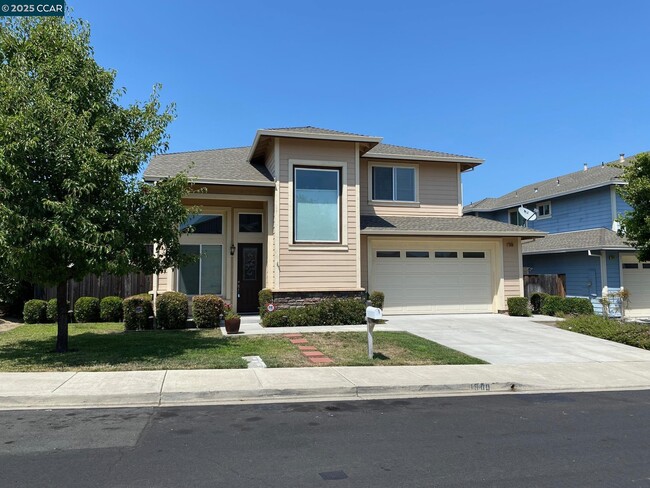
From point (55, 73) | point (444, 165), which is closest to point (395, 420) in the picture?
point (55, 73)

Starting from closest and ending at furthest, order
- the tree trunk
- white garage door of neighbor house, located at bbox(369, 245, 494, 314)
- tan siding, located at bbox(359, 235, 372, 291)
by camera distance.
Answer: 1. the tree trunk
2. tan siding, located at bbox(359, 235, 372, 291)
3. white garage door of neighbor house, located at bbox(369, 245, 494, 314)

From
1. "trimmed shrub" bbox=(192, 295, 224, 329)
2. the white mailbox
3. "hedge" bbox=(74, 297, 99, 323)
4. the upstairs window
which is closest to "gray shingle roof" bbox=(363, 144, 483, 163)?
the upstairs window

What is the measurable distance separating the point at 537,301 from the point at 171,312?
13.6 metres

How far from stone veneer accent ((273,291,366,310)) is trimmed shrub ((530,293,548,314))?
26.0 ft

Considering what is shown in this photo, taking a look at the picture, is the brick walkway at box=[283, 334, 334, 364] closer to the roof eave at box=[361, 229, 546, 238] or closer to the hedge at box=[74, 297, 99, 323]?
the roof eave at box=[361, 229, 546, 238]

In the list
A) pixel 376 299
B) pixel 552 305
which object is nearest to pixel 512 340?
pixel 376 299

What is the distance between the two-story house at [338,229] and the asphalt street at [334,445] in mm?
8613

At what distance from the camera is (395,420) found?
21.9 ft

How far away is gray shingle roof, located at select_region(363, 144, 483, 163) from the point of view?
19.2 metres

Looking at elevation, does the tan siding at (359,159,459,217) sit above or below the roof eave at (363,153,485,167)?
below

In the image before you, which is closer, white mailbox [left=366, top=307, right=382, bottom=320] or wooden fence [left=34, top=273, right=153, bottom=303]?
white mailbox [left=366, top=307, right=382, bottom=320]

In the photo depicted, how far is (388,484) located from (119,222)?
7.81 metres

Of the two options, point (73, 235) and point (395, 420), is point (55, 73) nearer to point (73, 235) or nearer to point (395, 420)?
point (73, 235)

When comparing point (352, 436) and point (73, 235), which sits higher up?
point (73, 235)
